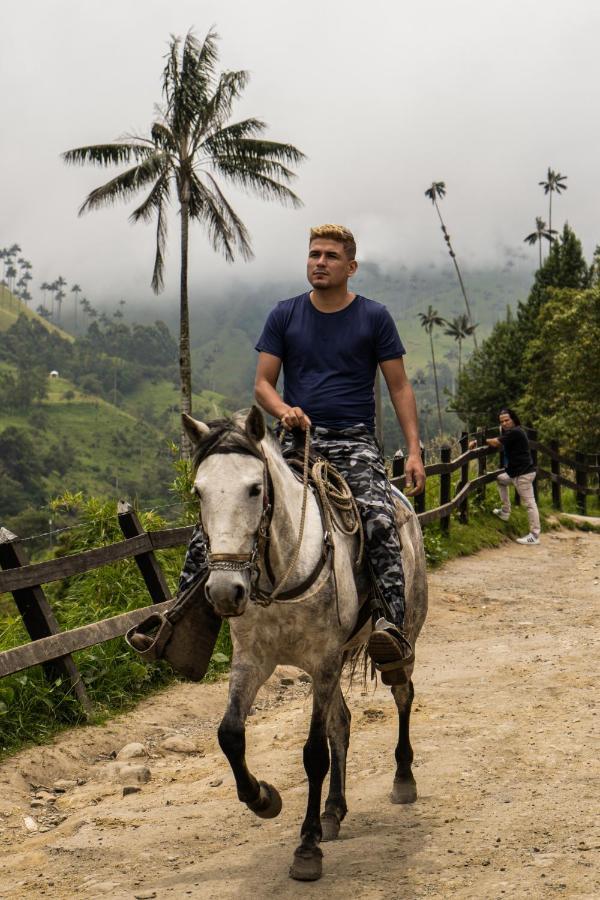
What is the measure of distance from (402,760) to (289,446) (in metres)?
1.97

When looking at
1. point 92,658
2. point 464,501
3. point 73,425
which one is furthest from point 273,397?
point 73,425

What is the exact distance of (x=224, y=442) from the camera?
3.79 meters

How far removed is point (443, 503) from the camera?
15.2m

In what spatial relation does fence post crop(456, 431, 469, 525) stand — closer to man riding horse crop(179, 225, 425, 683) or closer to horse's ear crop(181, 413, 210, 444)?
man riding horse crop(179, 225, 425, 683)

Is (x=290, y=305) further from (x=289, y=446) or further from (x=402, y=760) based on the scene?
(x=402, y=760)

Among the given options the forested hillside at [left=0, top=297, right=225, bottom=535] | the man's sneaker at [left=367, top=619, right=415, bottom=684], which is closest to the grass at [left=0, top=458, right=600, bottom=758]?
the man's sneaker at [left=367, top=619, right=415, bottom=684]

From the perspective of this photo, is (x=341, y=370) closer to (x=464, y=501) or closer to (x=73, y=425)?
(x=464, y=501)

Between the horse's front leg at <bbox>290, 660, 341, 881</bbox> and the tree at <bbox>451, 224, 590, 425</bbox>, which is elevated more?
the tree at <bbox>451, 224, 590, 425</bbox>

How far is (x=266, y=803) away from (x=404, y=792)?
120 cm

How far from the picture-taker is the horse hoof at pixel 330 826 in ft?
16.0

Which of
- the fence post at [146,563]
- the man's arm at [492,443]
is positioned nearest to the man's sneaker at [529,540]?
the man's arm at [492,443]

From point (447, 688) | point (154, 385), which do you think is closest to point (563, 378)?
point (447, 688)

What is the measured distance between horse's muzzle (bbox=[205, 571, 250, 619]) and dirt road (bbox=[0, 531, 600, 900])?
5.05ft

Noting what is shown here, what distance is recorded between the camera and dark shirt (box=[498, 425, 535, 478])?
1639cm
